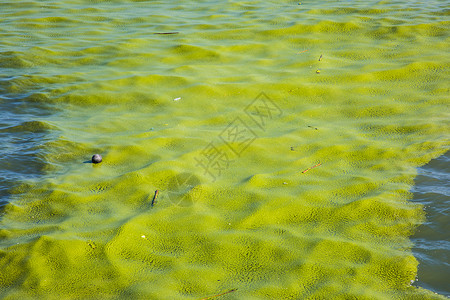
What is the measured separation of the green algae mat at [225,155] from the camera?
2.39 meters

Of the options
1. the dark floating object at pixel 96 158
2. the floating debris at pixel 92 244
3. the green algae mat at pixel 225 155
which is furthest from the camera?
the dark floating object at pixel 96 158

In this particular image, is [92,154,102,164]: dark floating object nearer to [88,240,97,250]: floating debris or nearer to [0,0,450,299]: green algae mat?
[0,0,450,299]: green algae mat

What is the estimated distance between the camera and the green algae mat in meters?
2.39

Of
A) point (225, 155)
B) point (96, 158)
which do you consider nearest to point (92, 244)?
point (96, 158)

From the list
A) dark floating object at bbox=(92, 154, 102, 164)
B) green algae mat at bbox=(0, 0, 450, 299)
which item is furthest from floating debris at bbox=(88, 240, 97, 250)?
dark floating object at bbox=(92, 154, 102, 164)

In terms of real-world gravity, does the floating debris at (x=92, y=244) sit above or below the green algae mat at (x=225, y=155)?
below

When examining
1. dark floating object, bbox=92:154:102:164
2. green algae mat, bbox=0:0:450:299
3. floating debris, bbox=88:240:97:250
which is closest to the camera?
green algae mat, bbox=0:0:450:299

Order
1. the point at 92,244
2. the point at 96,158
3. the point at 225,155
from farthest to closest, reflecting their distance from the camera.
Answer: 1. the point at 225,155
2. the point at 96,158
3. the point at 92,244

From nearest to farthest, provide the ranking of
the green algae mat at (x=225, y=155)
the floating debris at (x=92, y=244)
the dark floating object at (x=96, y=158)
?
the green algae mat at (x=225, y=155) < the floating debris at (x=92, y=244) < the dark floating object at (x=96, y=158)

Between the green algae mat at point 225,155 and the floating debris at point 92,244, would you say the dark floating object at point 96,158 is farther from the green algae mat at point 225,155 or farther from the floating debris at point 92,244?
the floating debris at point 92,244

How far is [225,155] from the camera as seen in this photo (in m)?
3.54

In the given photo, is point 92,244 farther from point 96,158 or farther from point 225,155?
point 225,155

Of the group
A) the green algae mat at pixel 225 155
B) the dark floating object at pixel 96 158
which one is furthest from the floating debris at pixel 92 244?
the dark floating object at pixel 96 158

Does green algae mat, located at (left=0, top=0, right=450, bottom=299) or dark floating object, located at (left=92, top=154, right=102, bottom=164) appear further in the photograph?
dark floating object, located at (left=92, top=154, right=102, bottom=164)
